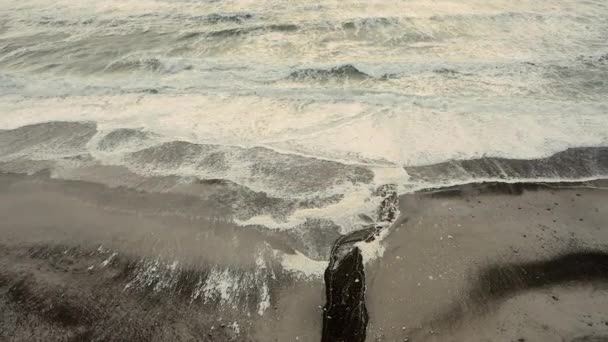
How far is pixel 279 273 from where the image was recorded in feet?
16.9

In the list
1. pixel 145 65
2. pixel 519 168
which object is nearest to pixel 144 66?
pixel 145 65

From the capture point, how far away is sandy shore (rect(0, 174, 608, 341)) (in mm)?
4566

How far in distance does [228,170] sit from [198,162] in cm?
65

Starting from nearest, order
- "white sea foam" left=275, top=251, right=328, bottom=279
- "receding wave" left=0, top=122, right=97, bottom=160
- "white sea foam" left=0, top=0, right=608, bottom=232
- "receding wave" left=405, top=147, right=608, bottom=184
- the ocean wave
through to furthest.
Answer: "white sea foam" left=275, top=251, right=328, bottom=279
"receding wave" left=405, top=147, right=608, bottom=184
"white sea foam" left=0, top=0, right=608, bottom=232
"receding wave" left=0, top=122, right=97, bottom=160
the ocean wave

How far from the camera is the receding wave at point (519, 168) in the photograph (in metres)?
6.55

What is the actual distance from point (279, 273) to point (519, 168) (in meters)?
4.42

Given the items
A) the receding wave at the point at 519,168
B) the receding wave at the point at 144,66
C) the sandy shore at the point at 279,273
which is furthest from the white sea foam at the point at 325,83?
the sandy shore at the point at 279,273

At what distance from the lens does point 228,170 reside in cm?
702

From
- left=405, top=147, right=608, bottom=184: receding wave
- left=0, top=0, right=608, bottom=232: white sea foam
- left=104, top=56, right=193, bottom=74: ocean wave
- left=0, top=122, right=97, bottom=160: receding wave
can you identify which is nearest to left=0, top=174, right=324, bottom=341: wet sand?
left=0, top=0, right=608, bottom=232: white sea foam

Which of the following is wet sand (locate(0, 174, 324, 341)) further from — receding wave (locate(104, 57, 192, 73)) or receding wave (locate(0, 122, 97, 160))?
receding wave (locate(104, 57, 192, 73))

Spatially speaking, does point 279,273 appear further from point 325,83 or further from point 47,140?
point 47,140

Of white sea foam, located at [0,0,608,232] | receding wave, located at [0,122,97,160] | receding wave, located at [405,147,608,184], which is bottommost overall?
receding wave, located at [0,122,97,160]

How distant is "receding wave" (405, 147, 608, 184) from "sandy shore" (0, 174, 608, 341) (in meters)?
0.35

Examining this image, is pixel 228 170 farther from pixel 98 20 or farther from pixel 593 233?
pixel 98 20
